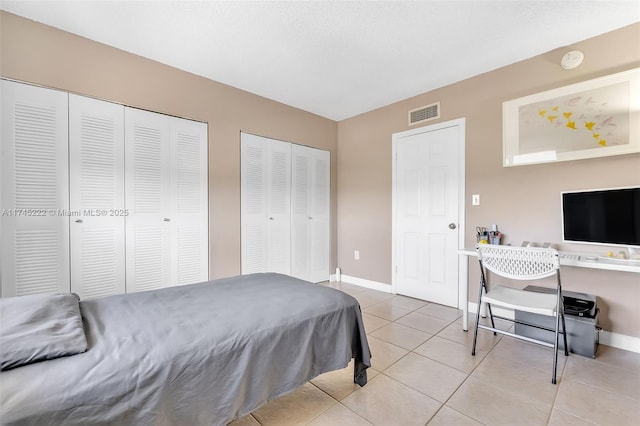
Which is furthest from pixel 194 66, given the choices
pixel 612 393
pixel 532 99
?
pixel 612 393

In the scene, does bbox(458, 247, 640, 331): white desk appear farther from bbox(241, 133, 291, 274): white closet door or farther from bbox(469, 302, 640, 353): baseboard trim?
bbox(241, 133, 291, 274): white closet door

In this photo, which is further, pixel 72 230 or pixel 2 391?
pixel 72 230

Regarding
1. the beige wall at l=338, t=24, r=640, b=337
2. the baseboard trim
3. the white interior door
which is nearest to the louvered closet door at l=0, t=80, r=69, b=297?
the beige wall at l=338, t=24, r=640, b=337

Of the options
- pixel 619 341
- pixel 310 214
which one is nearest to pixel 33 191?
pixel 310 214

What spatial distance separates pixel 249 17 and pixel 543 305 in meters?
3.01

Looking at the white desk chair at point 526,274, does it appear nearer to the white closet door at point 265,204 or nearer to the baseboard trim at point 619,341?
the baseboard trim at point 619,341

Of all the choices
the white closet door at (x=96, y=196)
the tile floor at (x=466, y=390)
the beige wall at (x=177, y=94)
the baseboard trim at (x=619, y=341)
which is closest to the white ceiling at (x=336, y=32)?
the beige wall at (x=177, y=94)

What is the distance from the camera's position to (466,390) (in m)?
1.77

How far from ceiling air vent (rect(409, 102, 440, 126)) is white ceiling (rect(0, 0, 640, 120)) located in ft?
1.08

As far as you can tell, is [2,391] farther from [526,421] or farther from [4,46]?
[4,46]

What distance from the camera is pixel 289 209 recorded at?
3.91m

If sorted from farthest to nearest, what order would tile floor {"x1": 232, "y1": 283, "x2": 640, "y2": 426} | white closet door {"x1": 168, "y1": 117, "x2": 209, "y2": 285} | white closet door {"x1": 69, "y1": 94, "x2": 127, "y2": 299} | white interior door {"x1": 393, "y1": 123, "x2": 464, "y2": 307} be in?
1. white interior door {"x1": 393, "y1": 123, "x2": 464, "y2": 307}
2. white closet door {"x1": 168, "y1": 117, "x2": 209, "y2": 285}
3. white closet door {"x1": 69, "y1": 94, "x2": 127, "y2": 299}
4. tile floor {"x1": 232, "y1": 283, "x2": 640, "y2": 426}

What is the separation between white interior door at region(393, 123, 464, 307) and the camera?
3.25m

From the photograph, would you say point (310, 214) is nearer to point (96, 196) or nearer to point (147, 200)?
point (147, 200)
